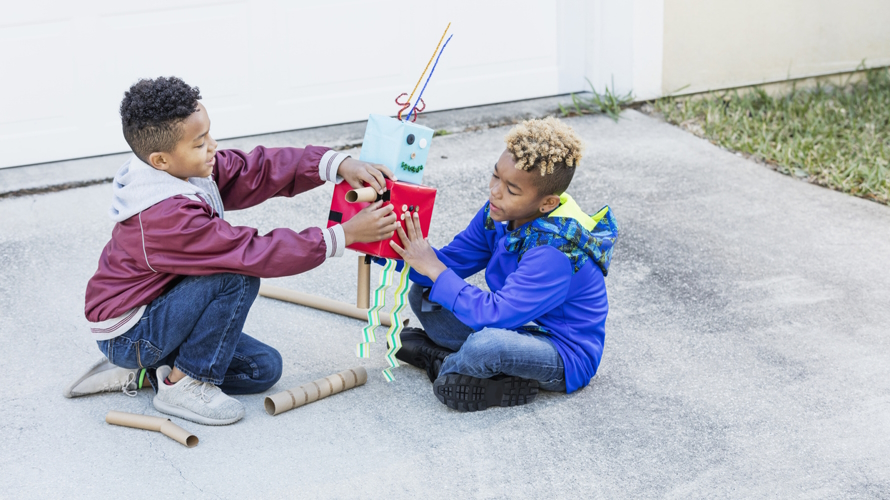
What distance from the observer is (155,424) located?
8.38ft

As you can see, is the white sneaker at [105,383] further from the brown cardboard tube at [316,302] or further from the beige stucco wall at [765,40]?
the beige stucco wall at [765,40]

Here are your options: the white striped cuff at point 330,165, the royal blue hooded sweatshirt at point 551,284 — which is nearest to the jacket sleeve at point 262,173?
the white striped cuff at point 330,165

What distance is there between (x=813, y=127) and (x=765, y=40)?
751mm

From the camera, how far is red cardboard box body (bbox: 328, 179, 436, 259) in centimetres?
258

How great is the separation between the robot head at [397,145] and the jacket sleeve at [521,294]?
0.39 meters

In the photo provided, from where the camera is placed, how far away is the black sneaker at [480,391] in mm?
2646

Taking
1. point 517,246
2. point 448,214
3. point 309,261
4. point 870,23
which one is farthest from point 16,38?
point 870,23

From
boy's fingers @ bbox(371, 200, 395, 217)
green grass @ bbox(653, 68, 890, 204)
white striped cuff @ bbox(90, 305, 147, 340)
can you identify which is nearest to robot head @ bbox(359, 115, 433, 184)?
boy's fingers @ bbox(371, 200, 395, 217)

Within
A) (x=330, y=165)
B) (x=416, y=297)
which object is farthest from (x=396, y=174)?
(x=416, y=297)

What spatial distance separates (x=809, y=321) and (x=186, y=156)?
2.32 metres

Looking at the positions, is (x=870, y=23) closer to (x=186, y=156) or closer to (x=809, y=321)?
(x=809, y=321)

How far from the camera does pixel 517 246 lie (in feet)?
8.75

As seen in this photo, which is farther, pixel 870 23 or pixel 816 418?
pixel 870 23

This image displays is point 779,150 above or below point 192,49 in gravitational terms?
below
